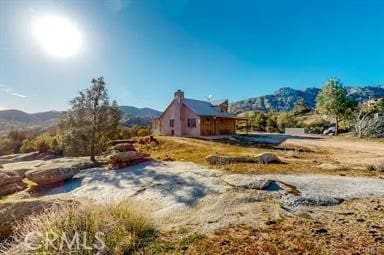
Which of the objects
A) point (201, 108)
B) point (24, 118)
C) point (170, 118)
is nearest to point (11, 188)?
point (170, 118)

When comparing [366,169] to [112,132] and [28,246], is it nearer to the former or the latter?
[28,246]

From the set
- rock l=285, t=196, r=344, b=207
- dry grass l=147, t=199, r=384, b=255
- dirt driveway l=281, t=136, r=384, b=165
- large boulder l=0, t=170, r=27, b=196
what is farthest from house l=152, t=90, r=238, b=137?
dry grass l=147, t=199, r=384, b=255

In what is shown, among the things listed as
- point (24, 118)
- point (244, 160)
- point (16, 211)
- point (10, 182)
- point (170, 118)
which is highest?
point (24, 118)

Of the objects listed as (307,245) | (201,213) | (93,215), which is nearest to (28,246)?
(93,215)

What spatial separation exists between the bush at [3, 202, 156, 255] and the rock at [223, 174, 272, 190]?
376 centimetres

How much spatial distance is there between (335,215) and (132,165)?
10548 mm

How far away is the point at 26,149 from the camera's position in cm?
3278

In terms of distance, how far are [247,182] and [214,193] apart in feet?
4.14

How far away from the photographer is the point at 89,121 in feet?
58.4

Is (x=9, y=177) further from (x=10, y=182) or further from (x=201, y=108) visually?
(x=201, y=108)

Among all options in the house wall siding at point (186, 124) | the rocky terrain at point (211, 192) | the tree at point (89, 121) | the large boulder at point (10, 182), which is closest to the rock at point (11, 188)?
the large boulder at point (10, 182)

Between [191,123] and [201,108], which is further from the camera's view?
[201,108]

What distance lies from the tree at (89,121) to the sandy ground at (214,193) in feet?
17.0

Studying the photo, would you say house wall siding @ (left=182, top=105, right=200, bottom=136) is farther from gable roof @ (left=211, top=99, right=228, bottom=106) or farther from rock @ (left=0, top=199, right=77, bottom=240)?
rock @ (left=0, top=199, right=77, bottom=240)
